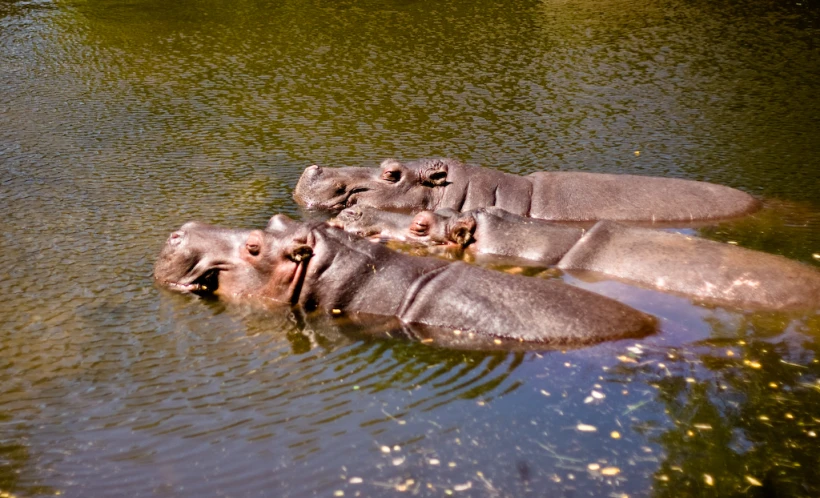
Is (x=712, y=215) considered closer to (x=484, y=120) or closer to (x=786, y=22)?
(x=484, y=120)

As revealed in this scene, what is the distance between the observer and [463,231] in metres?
9.28

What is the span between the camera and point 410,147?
12328 mm

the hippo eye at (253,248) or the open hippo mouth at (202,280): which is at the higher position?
the hippo eye at (253,248)

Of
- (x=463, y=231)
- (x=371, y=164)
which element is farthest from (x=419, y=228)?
(x=371, y=164)

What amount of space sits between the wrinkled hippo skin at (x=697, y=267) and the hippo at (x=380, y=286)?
81 cm

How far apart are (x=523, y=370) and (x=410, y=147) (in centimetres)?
613

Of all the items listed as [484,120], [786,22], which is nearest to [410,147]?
[484,120]

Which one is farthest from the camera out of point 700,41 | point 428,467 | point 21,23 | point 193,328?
point 21,23

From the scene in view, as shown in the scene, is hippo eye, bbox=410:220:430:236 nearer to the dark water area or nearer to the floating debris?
the dark water area

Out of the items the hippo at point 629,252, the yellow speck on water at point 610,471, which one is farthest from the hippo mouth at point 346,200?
the yellow speck on water at point 610,471

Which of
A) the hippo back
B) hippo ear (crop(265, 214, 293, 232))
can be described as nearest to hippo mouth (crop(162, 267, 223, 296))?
hippo ear (crop(265, 214, 293, 232))

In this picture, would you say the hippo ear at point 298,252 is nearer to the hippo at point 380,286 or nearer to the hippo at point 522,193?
the hippo at point 380,286

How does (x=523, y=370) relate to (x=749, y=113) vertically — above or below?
below

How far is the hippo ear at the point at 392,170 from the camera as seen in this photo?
36.4 ft
